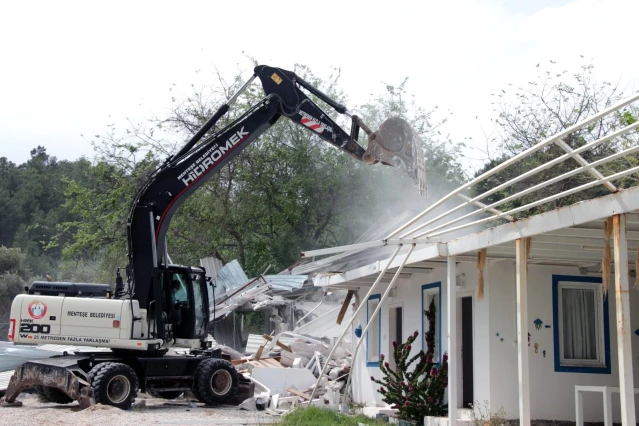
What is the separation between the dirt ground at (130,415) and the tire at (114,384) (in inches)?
12.8

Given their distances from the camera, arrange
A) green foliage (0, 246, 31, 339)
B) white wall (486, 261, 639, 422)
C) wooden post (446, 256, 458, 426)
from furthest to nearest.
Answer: green foliage (0, 246, 31, 339) < white wall (486, 261, 639, 422) < wooden post (446, 256, 458, 426)

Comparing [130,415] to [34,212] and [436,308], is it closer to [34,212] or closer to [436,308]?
[436,308]

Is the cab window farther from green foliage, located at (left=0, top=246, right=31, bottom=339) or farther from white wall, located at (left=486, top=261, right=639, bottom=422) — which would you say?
green foliage, located at (left=0, top=246, right=31, bottom=339)

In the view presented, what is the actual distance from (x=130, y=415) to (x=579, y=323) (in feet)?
23.0

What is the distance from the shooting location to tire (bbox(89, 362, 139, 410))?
520 inches

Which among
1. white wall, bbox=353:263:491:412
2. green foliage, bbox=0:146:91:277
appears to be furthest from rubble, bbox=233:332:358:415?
green foliage, bbox=0:146:91:277

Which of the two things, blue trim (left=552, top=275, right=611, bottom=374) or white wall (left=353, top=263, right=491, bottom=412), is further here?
white wall (left=353, top=263, right=491, bottom=412)

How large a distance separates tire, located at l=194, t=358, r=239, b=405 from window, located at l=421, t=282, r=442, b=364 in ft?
12.4

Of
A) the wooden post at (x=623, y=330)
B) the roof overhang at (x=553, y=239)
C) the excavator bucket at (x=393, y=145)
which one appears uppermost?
the excavator bucket at (x=393, y=145)

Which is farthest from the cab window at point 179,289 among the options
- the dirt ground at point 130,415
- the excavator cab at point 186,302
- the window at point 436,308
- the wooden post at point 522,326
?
the wooden post at point 522,326

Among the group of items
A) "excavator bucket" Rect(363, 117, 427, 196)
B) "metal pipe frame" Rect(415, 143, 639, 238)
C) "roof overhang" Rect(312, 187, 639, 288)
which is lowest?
"roof overhang" Rect(312, 187, 639, 288)

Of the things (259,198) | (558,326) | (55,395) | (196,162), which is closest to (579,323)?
(558,326)

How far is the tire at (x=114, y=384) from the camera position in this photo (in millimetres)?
13195

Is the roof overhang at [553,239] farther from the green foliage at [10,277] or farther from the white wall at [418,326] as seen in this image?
the green foliage at [10,277]
